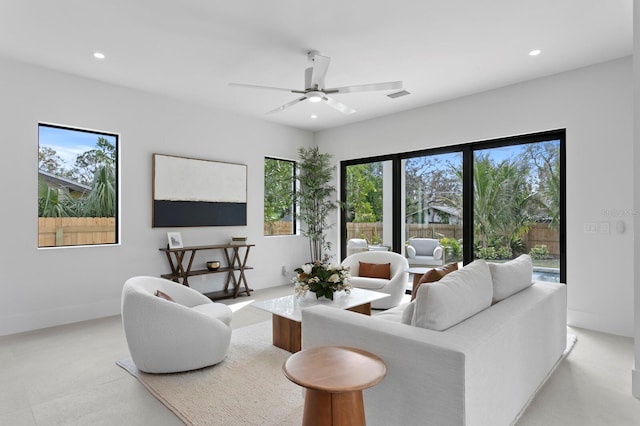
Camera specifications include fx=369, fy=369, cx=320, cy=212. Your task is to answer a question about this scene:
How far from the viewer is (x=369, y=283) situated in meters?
4.54

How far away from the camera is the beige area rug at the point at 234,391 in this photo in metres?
2.25

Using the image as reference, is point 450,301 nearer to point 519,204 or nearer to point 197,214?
point 519,204

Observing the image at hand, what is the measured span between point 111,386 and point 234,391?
91 centimetres

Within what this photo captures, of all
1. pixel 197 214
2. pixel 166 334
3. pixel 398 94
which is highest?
pixel 398 94

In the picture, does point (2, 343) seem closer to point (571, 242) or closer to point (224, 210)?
point (224, 210)

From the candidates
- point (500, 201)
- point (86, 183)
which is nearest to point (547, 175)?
point (500, 201)

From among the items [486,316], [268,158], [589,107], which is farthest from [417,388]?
[268,158]

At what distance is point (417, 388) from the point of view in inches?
67.9

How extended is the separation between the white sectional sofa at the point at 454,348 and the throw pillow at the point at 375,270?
2245mm

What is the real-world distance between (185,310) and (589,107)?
453cm

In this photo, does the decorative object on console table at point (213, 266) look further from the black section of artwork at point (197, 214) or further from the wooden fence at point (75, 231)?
the wooden fence at point (75, 231)

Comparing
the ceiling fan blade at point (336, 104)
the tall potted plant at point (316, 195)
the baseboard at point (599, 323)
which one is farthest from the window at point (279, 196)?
the baseboard at point (599, 323)

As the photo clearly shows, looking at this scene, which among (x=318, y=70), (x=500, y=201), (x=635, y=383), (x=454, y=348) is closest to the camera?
(x=454, y=348)

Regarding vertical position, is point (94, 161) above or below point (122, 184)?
above
